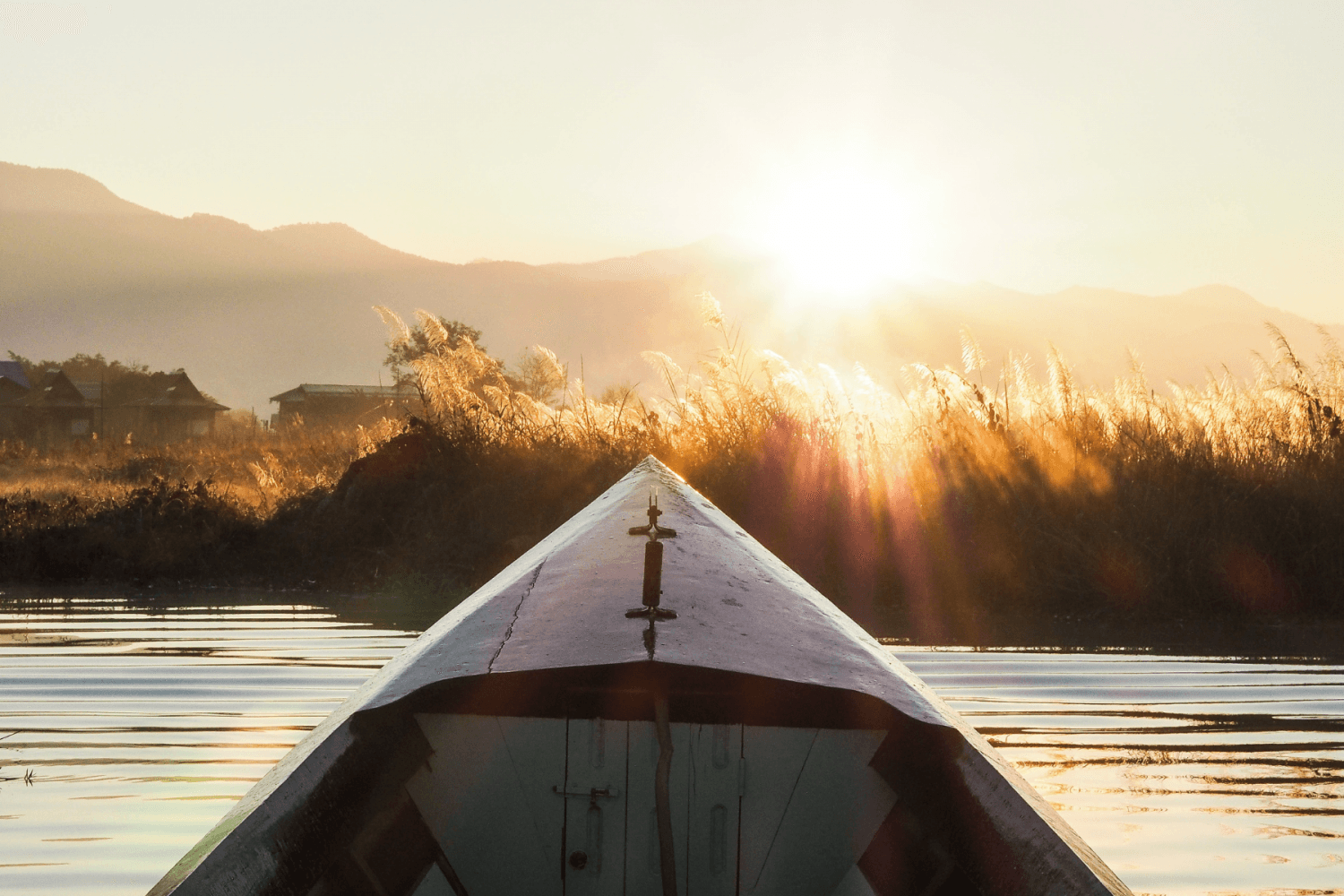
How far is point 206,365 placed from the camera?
471 feet

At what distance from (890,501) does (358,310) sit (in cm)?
15524

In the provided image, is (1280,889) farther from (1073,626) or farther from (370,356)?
(370,356)

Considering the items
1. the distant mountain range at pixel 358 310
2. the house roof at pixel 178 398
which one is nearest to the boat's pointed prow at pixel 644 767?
the house roof at pixel 178 398

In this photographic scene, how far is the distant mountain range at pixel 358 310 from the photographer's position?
11125cm

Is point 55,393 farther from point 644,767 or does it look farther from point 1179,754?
point 644,767

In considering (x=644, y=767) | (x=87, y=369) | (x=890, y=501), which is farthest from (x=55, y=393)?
(x=644, y=767)

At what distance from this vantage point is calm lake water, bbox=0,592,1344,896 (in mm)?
3195

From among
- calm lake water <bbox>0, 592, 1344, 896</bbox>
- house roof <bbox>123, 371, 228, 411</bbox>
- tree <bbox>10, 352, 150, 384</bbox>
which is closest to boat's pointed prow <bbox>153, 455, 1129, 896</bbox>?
calm lake water <bbox>0, 592, 1344, 896</bbox>

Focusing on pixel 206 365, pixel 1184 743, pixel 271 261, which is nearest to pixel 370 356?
pixel 206 365

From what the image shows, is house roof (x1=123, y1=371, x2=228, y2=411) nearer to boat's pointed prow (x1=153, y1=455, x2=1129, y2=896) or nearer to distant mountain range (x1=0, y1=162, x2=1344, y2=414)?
distant mountain range (x1=0, y1=162, x2=1344, y2=414)

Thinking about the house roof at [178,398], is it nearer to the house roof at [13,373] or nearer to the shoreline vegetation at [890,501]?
the house roof at [13,373]

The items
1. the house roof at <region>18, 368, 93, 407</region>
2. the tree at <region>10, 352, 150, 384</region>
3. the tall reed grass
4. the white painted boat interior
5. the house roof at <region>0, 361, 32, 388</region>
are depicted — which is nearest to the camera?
the white painted boat interior

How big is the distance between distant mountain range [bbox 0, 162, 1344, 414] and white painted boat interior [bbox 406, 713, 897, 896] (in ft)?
289

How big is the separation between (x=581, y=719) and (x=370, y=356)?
152164mm
